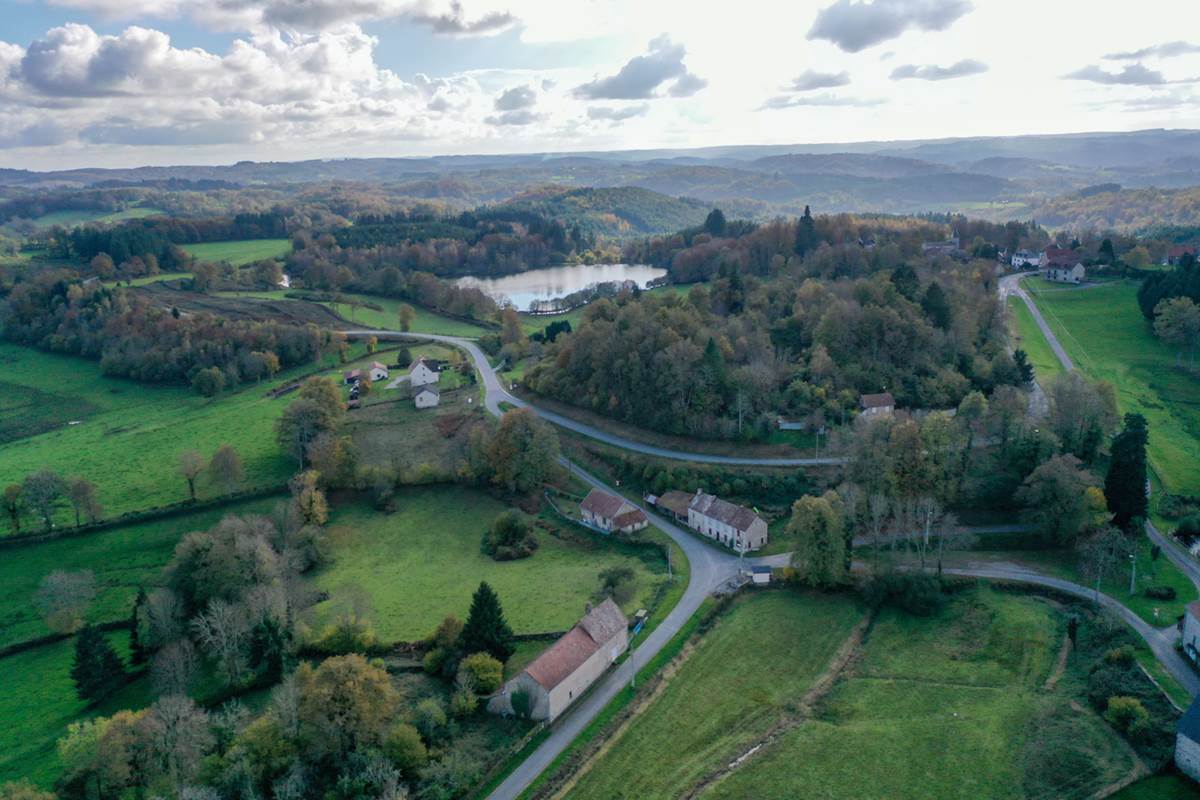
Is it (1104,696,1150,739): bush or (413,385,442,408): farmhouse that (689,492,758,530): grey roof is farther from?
(413,385,442,408): farmhouse

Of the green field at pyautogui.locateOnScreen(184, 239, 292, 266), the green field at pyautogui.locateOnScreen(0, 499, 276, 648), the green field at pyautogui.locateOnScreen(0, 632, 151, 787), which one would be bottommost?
the green field at pyautogui.locateOnScreen(0, 632, 151, 787)

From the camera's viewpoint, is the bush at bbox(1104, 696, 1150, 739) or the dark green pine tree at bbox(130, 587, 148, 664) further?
the dark green pine tree at bbox(130, 587, 148, 664)

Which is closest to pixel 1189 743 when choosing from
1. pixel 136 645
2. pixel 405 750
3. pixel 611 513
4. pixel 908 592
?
pixel 908 592

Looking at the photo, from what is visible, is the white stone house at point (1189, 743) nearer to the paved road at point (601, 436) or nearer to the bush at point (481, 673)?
the bush at point (481, 673)

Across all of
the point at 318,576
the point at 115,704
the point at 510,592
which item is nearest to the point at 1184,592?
the point at 510,592

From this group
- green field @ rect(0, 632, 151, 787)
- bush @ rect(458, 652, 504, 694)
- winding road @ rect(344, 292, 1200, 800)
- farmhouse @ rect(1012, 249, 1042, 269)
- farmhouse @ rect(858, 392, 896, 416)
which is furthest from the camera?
farmhouse @ rect(1012, 249, 1042, 269)

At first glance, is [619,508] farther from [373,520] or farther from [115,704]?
[115,704]

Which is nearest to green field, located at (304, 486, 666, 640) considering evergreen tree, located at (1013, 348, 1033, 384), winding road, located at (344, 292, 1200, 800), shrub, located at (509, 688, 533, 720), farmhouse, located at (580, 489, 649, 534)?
farmhouse, located at (580, 489, 649, 534)

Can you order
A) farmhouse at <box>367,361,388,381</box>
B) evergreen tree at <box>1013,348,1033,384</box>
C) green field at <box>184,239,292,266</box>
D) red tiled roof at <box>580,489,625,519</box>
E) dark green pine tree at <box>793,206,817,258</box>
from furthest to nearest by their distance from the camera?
1. green field at <box>184,239,292,266</box>
2. dark green pine tree at <box>793,206,817,258</box>
3. farmhouse at <box>367,361,388,381</box>
4. evergreen tree at <box>1013,348,1033,384</box>
5. red tiled roof at <box>580,489,625,519</box>
